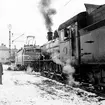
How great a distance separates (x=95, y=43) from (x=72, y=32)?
2.44m

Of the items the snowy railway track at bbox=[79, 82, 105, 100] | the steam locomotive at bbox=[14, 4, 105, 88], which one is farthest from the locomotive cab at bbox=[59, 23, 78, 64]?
the snowy railway track at bbox=[79, 82, 105, 100]

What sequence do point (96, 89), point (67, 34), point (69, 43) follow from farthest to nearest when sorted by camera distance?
point (67, 34)
point (69, 43)
point (96, 89)

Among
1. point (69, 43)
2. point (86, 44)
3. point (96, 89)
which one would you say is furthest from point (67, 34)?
point (96, 89)

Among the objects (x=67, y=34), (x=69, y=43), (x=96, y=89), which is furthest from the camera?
(x=67, y=34)

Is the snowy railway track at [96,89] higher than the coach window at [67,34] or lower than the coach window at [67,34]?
lower

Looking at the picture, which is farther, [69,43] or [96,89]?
[69,43]

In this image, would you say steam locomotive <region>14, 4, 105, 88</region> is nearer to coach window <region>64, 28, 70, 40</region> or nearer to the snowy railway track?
coach window <region>64, 28, 70, 40</region>

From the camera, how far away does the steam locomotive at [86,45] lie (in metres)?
7.90

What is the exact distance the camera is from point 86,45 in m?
8.82

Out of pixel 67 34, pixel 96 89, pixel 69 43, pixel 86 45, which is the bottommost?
pixel 96 89

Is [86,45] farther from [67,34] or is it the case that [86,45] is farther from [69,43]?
[67,34]

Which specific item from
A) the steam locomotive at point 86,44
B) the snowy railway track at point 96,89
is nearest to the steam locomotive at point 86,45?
the steam locomotive at point 86,44

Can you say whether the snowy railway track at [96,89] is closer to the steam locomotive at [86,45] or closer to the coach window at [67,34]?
the steam locomotive at [86,45]

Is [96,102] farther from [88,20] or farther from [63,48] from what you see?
[63,48]
